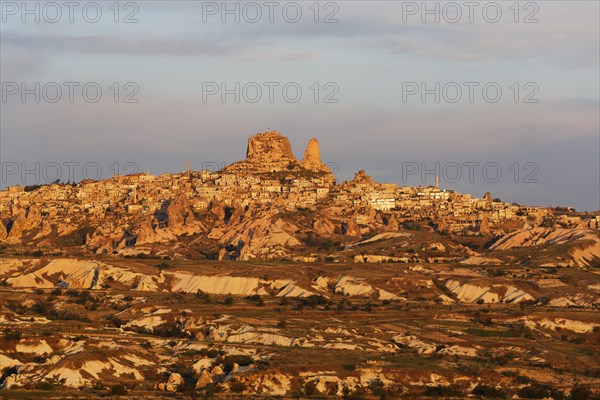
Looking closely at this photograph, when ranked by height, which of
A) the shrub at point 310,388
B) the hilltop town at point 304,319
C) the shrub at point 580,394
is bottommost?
the shrub at point 580,394

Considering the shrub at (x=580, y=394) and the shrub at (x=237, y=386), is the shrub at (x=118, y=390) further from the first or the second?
the shrub at (x=580, y=394)

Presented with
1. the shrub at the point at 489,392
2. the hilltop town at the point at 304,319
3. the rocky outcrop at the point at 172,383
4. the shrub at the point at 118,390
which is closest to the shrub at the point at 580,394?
the hilltop town at the point at 304,319

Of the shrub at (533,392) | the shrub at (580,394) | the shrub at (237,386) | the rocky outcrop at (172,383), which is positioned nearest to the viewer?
the shrub at (237,386)

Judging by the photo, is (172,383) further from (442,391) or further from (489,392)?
(489,392)

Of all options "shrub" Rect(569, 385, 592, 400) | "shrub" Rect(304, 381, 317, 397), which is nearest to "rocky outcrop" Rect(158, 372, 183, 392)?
"shrub" Rect(304, 381, 317, 397)

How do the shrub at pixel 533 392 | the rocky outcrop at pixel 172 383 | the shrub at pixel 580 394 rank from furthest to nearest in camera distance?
the shrub at pixel 533 392, the shrub at pixel 580 394, the rocky outcrop at pixel 172 383

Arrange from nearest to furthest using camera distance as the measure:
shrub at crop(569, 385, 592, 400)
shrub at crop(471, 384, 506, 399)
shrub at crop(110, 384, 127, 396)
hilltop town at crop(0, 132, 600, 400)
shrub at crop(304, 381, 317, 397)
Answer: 1. shrub at crop(110, 384, 127, 396)
2. shrub at crop(304, 381, 317, 397)
3. shrub at crop(569, 385, 592, 400)
4. shrub at crop(471, 384, 506, 399)
5. hilltop town at crop(0, 132, 600, 400)

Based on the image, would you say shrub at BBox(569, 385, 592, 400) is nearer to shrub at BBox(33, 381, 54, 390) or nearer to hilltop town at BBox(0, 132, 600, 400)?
hilltop town at BBox(0, 132, 600, 400)

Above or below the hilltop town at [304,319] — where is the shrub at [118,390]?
below

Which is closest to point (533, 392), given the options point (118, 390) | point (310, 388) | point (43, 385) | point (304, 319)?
point (310, 388)

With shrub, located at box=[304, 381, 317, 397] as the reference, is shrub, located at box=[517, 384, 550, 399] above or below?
below

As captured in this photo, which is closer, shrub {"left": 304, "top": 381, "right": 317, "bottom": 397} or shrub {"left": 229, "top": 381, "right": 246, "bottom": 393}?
shrub {"left": 229, "top": 381, "right": 246, "bottom": 393}

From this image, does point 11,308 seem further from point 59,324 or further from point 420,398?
point 420,398

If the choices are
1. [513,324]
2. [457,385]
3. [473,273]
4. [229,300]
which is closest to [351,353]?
[457,385]
